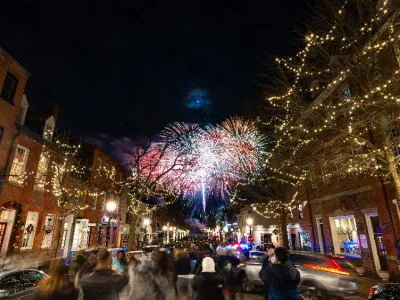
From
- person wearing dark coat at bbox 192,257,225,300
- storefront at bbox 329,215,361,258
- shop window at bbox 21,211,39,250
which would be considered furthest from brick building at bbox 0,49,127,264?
storefront at bbox 329,215,361,258

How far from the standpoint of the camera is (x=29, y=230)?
16.7 metres

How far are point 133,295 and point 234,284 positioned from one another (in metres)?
4.91

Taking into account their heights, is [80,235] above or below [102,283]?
above

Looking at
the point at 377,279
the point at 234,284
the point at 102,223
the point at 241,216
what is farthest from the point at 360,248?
the point at 241,216

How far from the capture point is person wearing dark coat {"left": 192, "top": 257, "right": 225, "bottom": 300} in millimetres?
4629

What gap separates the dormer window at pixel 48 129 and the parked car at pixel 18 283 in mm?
13332

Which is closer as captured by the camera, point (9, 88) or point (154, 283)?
point (154, 283)

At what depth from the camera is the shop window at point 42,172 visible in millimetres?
17464

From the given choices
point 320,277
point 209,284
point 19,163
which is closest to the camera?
point 209,284

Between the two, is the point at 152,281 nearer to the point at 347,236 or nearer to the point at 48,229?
the point at 347,236

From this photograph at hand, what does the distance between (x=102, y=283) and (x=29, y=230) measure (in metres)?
16.2

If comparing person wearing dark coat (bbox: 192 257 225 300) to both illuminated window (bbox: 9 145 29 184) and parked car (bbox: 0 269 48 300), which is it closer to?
parked car (bbox: 0 269 48 300)

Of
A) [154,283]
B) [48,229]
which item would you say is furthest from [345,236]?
[48,229]

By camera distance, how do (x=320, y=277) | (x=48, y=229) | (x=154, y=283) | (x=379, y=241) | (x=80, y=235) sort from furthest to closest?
1. (x=80, y=235)
2. (x=48, y=229)
3. (x=379, y=241)
4. (x=320, y=277)
5. (x=154, y=283)
